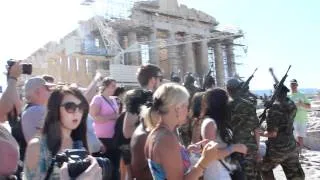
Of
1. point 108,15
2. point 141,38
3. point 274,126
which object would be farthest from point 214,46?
point 274,126

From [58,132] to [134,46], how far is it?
43111mm

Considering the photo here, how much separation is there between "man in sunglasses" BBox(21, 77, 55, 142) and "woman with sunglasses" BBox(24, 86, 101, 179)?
0.86 m

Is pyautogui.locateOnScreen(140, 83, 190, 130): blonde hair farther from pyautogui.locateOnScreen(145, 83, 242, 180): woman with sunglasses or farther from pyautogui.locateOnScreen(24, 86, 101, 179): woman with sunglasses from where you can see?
pyautogui.locateOnScreen(24, 86, 101, 179): woman with sunglasses

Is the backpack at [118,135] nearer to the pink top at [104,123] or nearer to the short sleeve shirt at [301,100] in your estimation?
the pink top at [104,123]

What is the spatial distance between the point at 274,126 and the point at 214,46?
54.4 metres

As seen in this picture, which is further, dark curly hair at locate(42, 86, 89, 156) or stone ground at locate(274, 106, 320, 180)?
stone ground at locate(274, 106, 320, 180)

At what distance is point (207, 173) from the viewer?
3455mm

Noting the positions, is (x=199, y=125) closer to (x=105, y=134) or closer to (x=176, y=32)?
(x=105, y=134)

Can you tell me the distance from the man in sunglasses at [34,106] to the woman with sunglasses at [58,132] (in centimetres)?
86

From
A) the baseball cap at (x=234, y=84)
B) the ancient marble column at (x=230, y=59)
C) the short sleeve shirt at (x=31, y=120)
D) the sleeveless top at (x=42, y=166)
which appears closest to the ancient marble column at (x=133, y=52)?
the ancient marble column at (x=230, y=59)

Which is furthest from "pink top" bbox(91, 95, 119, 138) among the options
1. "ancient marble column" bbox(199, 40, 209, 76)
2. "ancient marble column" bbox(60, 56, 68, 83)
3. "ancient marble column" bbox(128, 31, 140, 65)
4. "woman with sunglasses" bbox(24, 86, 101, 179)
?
"ancient marble column" bbox(199, 40, 209, 76)

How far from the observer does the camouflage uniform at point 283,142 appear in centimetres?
573

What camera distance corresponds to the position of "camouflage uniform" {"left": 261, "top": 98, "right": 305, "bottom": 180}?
18.8ft

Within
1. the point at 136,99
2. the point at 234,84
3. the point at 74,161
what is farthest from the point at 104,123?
the point at 74,161
